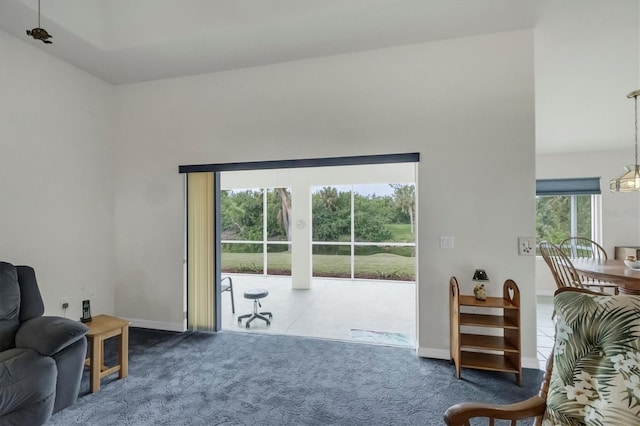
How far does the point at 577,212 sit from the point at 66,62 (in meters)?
7.98

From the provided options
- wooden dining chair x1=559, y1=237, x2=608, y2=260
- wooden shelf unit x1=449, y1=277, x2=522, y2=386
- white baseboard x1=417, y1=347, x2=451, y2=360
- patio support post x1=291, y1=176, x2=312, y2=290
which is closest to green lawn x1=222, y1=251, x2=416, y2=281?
patio support post x1=291, y1=176, x2=312, y2=290

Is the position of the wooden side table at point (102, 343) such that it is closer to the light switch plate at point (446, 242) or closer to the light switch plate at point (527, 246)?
the light switch plate at point (446, 242)

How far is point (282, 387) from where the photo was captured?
2.28 meters

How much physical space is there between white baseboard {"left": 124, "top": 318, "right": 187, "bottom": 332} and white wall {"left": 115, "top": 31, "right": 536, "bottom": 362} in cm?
4

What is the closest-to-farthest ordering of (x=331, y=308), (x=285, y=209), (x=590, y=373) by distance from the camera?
(x=590, y=373), (x=331, y=308), (x=285, y=209)

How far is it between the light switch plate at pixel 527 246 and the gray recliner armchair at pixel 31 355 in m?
3.54

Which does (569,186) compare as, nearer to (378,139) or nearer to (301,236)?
(378,139)

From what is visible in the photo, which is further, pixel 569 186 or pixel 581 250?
pixel 569 186

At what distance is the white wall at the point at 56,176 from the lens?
2635 mm

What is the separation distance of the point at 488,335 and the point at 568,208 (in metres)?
4.39

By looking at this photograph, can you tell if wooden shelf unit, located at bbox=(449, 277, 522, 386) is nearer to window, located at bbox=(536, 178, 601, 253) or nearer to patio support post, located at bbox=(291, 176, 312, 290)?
patio support post, located at bbox=(291, 176, 312, 290)

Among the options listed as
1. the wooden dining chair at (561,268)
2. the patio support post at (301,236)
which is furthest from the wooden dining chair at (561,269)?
the patio support post at (301,236)

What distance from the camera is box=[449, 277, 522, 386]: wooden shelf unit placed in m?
2.36

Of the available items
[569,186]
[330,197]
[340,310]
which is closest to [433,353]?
[340,310]
